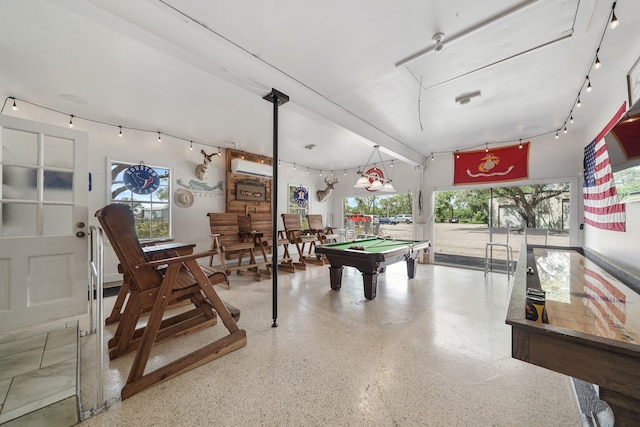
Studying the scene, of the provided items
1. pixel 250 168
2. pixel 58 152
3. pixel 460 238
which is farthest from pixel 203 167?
pixel 460 238

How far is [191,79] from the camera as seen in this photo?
110 inches

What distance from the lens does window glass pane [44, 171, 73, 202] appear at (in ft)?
7.57

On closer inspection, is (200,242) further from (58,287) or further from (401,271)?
(401,271)

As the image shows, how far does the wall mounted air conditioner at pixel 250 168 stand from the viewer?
5.54 meters

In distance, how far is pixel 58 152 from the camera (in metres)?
2.35

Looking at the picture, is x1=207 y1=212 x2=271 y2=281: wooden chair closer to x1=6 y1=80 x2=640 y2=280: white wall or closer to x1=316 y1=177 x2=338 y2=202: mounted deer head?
x1=6 y1=80 x2=640 y2=280: white wall

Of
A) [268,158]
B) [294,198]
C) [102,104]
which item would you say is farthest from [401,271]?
[102,104]

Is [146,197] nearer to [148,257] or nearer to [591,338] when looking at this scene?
[148,257]

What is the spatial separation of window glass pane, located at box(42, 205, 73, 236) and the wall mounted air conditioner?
338 centimetres

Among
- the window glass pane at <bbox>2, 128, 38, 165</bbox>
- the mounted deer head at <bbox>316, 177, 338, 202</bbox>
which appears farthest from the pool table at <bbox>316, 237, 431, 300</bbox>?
the mounted deer head at <bbox>316, 177, 338, 202</bbox>

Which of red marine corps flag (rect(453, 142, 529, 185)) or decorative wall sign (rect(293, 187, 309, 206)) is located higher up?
red marine corps flag (rect(453, 142, 529, 185))

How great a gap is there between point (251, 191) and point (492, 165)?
547cm

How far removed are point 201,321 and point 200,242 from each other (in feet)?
10.2

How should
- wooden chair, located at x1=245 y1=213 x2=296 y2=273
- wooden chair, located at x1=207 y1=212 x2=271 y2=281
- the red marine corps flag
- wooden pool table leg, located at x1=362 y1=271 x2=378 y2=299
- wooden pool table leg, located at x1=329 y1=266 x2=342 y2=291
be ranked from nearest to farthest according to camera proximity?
wooden pool table leg, located at x1=362 y1=271 x2=378 y2=299 < wooden pool table leg, located at x1=329 y1=266 x2=342 y2=291 < wooden chair, located at x1=207 y1=212 x2=271 y2=281 < the red marine corps flag < wooden chair, located at x1=245 y1=213 x2=296 y2=273
